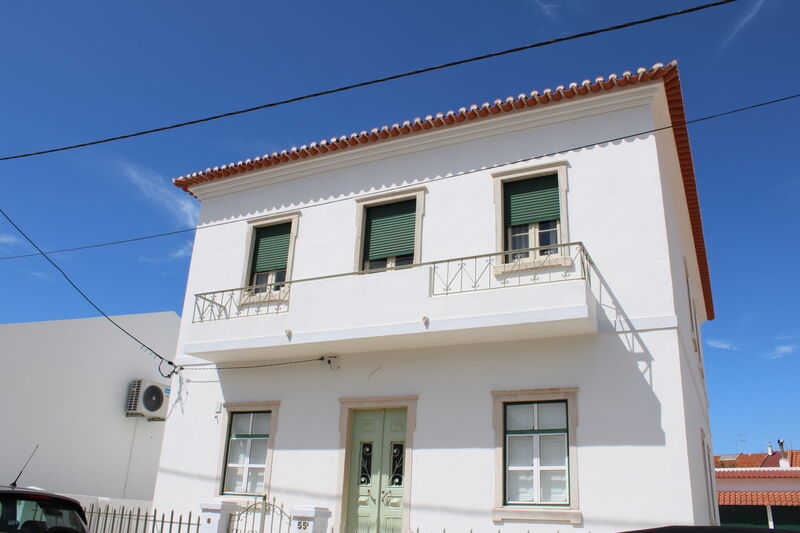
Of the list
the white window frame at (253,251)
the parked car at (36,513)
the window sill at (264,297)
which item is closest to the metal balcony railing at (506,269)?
the window sill at (264,297)

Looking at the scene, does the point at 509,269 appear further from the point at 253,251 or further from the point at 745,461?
the point at 745,461

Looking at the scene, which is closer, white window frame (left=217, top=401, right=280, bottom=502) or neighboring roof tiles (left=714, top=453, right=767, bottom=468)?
white window frame (left=217, top=401, right=280, bottom=502)

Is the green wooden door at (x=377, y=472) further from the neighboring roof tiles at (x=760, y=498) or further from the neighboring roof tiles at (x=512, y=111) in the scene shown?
the neighboring roof tiles at (x=760, y=498)

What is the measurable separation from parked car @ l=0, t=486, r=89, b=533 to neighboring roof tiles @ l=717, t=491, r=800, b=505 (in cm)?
1993

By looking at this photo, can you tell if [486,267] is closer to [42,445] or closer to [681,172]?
[681,172]

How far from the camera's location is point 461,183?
424 inches

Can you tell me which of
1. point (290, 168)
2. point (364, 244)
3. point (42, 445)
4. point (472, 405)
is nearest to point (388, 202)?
point (364, 244)

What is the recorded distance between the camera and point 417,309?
31.4 ft

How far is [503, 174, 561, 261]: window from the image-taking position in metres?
9.92

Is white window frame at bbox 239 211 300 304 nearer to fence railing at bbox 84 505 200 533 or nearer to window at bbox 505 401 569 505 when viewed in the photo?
fence railing at bbox 84 505 200 533

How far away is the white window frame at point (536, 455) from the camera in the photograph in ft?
27.5

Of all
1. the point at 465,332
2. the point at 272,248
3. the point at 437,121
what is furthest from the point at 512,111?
the point at 272,248

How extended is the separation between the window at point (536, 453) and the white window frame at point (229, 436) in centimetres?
388

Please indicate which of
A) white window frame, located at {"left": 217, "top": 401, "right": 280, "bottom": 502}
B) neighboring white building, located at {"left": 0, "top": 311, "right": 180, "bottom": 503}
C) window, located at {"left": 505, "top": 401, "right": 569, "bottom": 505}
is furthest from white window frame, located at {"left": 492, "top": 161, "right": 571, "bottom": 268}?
neighboring white building, located at {"left": 0, "top": 311, "right": 180, "bottom": 503}
